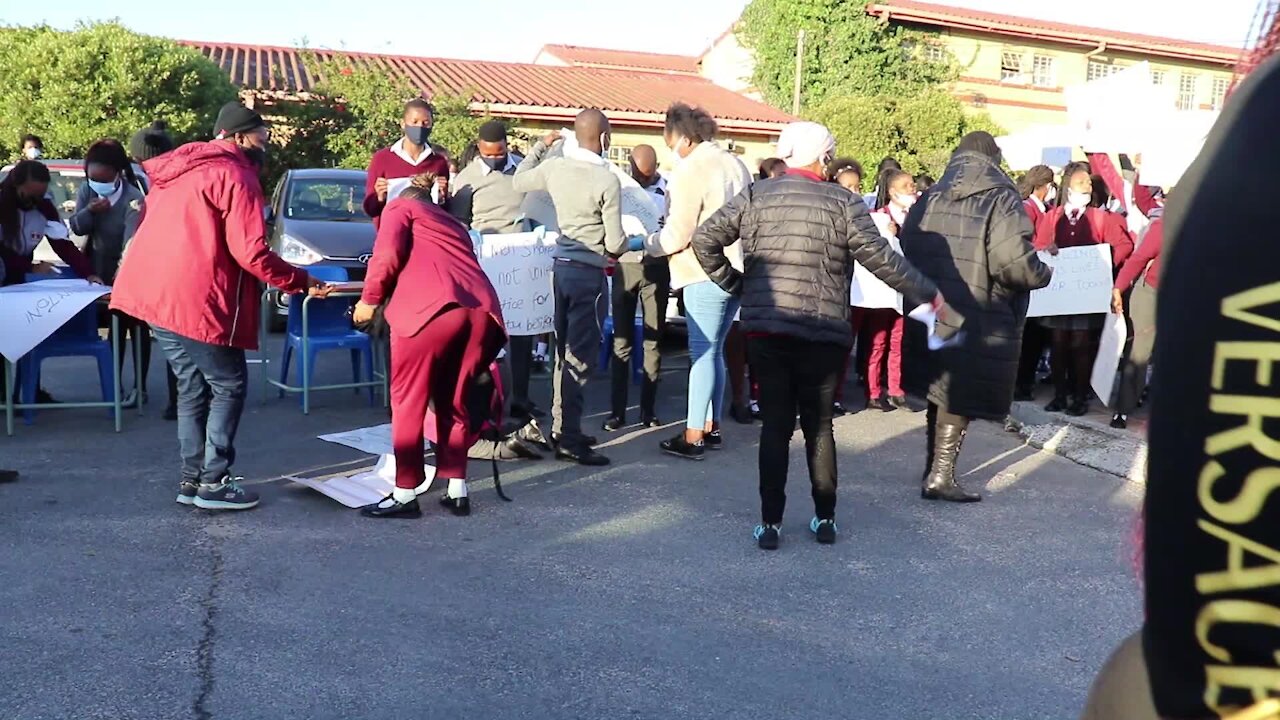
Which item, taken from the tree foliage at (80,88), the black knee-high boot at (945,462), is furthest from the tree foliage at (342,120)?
the black knee-high boot at (945,462)

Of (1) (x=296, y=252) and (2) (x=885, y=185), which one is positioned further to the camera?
(1) (x=296, y=252)

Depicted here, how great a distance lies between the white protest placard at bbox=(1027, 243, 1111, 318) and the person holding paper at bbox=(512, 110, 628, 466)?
143 inches

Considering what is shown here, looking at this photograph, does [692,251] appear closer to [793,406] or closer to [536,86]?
[793,406]

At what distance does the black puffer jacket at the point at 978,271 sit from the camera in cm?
627

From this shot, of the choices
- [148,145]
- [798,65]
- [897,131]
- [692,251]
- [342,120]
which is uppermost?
[798,65]

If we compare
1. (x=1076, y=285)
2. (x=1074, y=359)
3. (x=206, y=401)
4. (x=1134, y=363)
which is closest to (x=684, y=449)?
(x=206, y=401)

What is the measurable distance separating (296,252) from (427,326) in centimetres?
620

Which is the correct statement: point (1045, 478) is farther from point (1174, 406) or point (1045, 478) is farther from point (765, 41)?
point (765, 41)

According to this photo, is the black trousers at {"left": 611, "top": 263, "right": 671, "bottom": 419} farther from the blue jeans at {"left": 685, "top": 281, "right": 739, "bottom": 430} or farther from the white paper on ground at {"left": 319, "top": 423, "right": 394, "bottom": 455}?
the white paper on ground at {"left": 319, "top": 423, "right": 394, "bottom": 455}

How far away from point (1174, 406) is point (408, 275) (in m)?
5.03

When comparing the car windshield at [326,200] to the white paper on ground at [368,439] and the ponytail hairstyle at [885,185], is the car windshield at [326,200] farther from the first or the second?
the ponytail hairstyle at [885,185]

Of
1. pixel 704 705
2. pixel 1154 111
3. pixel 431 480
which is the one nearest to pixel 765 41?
pixel 1154 111

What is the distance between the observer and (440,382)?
6.06m

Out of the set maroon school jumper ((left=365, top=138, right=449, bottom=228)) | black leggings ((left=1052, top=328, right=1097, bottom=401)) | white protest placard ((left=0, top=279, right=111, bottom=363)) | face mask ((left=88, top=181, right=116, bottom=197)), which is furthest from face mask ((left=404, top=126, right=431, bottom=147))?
black leggings ((left=1052, top=328, right=1097, bottom=401))
